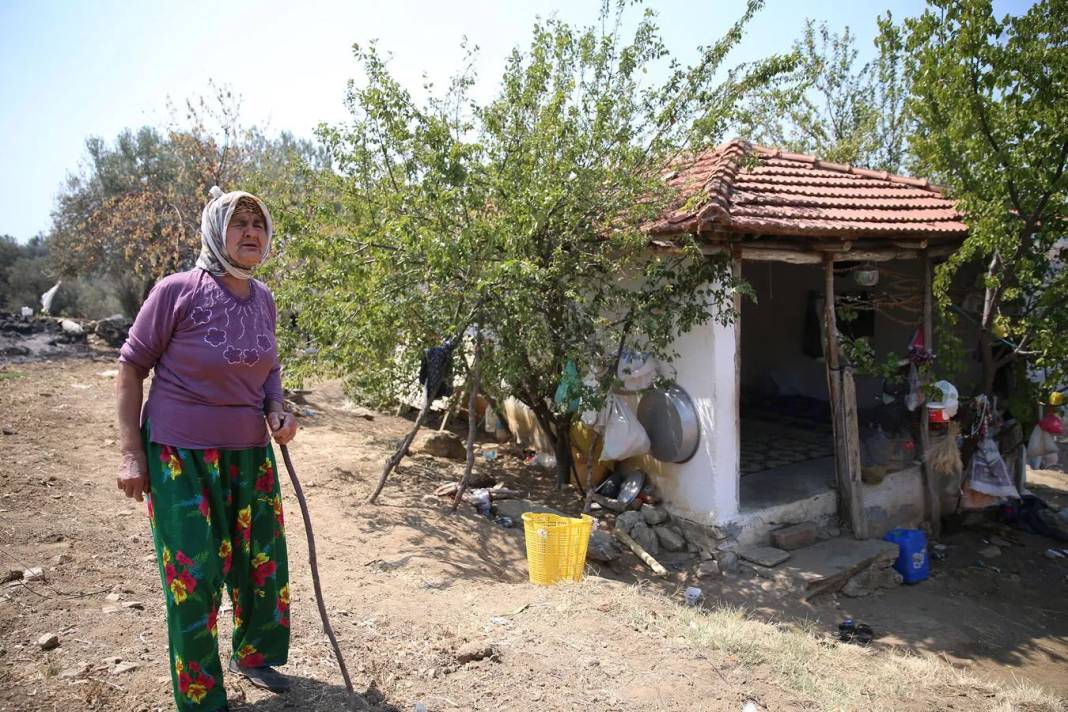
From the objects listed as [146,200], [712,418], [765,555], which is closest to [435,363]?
[712,418]

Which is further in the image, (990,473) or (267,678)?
(990,473)

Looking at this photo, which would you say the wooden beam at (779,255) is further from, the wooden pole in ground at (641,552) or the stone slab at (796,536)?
the wooden pole in ground at (641,552)

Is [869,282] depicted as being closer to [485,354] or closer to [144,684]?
[485,354]

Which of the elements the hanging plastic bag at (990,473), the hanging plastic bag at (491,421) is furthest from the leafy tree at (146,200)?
the hanging plastic bag at (990,473)

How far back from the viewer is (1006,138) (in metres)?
6.42

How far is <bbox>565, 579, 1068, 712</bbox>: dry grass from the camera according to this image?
3.61 metres

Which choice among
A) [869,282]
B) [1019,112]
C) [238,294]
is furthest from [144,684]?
[1019,112]

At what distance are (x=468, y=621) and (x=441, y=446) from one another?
4.67m

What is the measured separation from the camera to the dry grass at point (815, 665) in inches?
142

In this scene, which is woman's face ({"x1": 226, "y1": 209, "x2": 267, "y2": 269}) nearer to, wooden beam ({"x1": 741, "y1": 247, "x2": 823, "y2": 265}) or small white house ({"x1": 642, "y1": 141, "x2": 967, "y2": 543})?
small white house ({"x1": 642, "y1": 141, "x2": 967, "y2": 543})

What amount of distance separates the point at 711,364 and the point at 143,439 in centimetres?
469

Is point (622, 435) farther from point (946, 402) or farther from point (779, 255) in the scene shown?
point (946, 402)

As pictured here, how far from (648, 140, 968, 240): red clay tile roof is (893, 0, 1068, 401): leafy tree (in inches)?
23.8

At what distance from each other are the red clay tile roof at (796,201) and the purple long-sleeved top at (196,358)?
3970 mm
